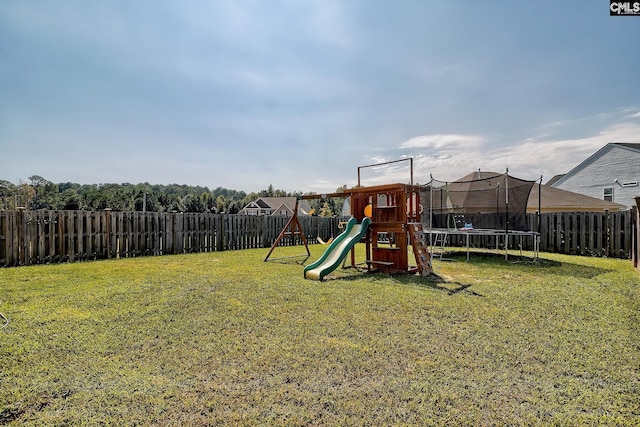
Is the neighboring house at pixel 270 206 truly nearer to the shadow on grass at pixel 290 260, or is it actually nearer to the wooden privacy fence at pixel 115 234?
the wooden privacy fence at pixel 115 234

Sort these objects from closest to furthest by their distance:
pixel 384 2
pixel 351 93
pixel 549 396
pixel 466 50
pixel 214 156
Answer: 1. pixel 549 396
2. pixel 384 2
3. pixel 466 50
4. pixel 351 93
5. pixel 214 156

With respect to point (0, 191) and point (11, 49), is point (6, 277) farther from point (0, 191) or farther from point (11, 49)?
point (0, 191)

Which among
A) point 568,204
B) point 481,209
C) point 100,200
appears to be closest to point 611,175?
point 568,204

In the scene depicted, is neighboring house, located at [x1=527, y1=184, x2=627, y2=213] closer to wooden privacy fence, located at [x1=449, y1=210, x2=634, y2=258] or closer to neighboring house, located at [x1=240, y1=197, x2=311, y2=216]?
wooden privacy fence, located at [x1=449, y1=210, x2=634, y2=258]

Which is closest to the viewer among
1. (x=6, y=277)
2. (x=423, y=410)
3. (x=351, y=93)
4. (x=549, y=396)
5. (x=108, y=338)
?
(x=423, y=410)

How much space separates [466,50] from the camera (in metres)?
8.19

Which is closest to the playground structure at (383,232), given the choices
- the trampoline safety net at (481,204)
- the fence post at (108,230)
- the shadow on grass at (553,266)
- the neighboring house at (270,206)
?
the trampoline safety net at (481,204)

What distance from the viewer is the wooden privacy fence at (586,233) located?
29.6 feet

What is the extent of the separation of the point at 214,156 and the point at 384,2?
14693 millimetres

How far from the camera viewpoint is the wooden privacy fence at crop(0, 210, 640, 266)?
25.9ft

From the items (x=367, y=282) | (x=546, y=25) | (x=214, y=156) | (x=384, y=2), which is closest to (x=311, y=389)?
(x=367, y=282)

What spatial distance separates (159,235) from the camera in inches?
415

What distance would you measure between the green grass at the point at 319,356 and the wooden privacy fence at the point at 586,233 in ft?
17.7

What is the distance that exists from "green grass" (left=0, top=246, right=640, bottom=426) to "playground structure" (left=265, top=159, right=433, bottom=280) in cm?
147
